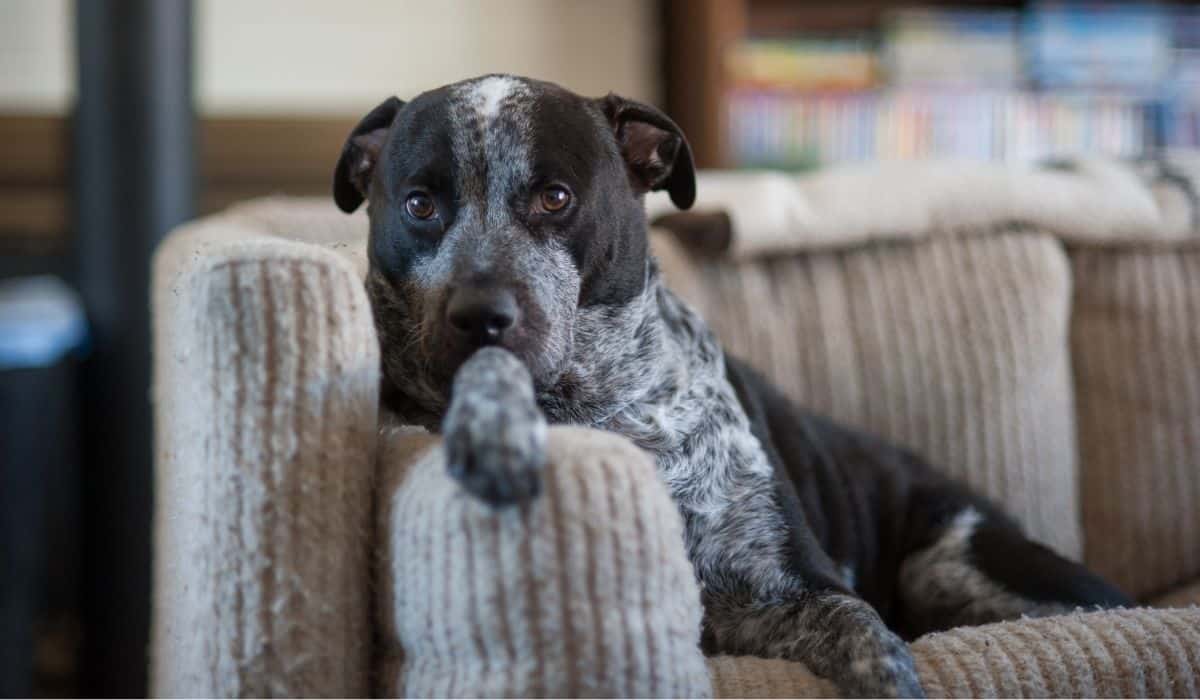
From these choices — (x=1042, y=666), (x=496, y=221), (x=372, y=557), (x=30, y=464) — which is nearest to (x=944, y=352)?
(x=1042, y=666)

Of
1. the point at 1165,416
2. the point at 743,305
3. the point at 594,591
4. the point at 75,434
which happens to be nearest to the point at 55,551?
the point at 75,434

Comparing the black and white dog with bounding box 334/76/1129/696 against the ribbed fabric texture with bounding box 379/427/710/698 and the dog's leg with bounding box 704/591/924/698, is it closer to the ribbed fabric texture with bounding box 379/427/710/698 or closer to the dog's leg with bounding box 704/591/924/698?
the dog's leg with bounding box 704/591/924/698

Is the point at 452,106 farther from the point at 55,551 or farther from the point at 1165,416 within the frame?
the point at 55,551

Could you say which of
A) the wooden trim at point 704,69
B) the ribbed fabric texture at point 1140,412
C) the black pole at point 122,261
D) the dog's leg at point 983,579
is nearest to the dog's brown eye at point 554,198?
the dog's leg at point 983,579

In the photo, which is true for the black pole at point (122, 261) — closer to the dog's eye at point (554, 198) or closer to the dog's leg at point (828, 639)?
the dog's eye at point (554, 198)

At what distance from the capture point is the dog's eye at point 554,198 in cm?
141

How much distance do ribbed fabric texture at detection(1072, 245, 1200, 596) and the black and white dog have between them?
1.99 feet

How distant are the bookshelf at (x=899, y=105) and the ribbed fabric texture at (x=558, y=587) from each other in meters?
2.59

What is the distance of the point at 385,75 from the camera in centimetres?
371

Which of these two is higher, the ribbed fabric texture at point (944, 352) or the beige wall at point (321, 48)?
the beige wall at point (321, 48)

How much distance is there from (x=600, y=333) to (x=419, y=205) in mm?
302

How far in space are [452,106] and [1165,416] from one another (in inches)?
63.2

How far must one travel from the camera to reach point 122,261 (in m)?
2.67

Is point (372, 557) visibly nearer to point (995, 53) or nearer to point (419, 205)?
point (419, 205)
